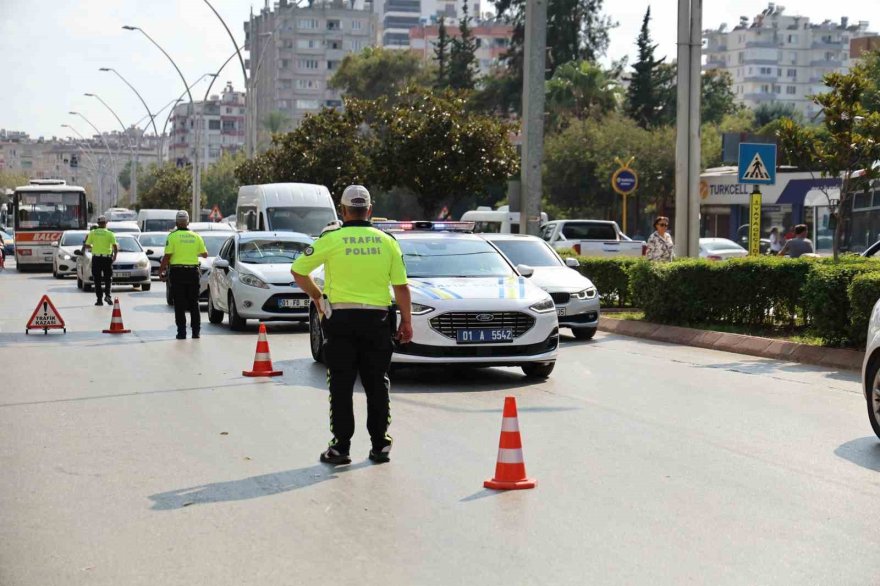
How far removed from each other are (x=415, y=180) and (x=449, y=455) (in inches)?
1466

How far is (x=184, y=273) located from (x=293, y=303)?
233cm

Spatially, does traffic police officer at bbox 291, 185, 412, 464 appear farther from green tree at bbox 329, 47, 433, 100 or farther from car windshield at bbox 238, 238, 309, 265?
green tree at bbox 329, 47, 433, 100

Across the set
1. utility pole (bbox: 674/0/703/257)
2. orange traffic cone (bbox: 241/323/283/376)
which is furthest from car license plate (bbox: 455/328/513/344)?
utility pole (bbox: 674/0/703/257)

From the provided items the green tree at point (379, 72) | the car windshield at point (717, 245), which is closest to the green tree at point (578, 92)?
the green tree at point (379, 72)

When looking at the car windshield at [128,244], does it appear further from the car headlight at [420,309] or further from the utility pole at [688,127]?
the car headlight at [420,309]

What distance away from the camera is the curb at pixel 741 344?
15.8 metres

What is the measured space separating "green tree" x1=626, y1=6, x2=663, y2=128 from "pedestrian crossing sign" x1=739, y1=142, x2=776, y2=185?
6077cm

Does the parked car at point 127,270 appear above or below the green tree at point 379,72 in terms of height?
below

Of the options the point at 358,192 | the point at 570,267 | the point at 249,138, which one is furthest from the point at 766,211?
the point at 358,192

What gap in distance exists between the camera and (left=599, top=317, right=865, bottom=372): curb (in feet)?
51.9

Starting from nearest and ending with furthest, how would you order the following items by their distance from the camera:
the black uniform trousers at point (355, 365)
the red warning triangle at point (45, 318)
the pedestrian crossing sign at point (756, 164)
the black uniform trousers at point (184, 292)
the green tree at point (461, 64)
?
1. the black uniform trousers at point (355, 365)
2. the black uniform trousers at point (184, 292)
3. the pedestrian crossing sign at point (756, 164)
4. the red warning triangle at point (45, 318)
5. the green tree at point (461, 64)

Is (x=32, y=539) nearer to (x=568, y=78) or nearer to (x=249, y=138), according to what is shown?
(x=249, y=138)

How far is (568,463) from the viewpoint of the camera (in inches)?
356

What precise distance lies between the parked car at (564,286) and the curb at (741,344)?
3.07ft
